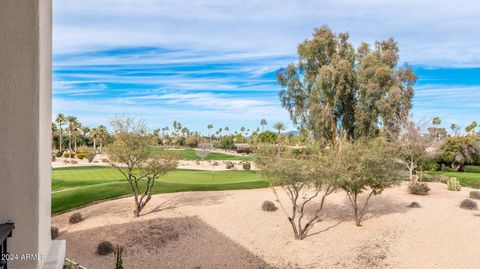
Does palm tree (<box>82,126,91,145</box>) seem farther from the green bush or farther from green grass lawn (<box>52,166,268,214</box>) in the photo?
green grass lawn (<box>52,166,268,214</box>)

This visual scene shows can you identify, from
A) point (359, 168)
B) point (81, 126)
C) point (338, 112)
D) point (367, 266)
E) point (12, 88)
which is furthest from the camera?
point (81, 126)

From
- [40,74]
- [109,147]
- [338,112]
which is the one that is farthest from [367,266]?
[338,112]

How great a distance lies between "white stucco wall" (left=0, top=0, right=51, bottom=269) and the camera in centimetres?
356

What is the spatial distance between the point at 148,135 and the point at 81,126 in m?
54.5

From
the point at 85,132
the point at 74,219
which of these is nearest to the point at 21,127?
the point at 74,219

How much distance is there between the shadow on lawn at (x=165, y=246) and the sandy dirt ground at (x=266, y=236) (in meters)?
0.04

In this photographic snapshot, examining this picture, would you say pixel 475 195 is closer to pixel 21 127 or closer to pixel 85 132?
pixel 21 127

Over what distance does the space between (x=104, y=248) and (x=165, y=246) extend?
2370mm

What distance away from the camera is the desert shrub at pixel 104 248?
13375 mm

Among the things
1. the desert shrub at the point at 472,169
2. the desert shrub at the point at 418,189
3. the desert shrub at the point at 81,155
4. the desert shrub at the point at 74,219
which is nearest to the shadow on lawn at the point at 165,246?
the desert shrub at the point at 74,219

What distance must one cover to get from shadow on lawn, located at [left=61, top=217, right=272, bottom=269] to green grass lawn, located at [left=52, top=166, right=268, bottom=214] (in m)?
5.36

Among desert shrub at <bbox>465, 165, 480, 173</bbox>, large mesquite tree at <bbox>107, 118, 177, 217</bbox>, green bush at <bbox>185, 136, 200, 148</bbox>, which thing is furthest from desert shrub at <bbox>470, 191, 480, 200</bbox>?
green bush at <bbox>185, 136, 200, 148</bbox>

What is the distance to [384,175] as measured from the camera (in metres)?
15.6

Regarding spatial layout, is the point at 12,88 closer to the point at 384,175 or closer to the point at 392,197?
the point at 384,175
